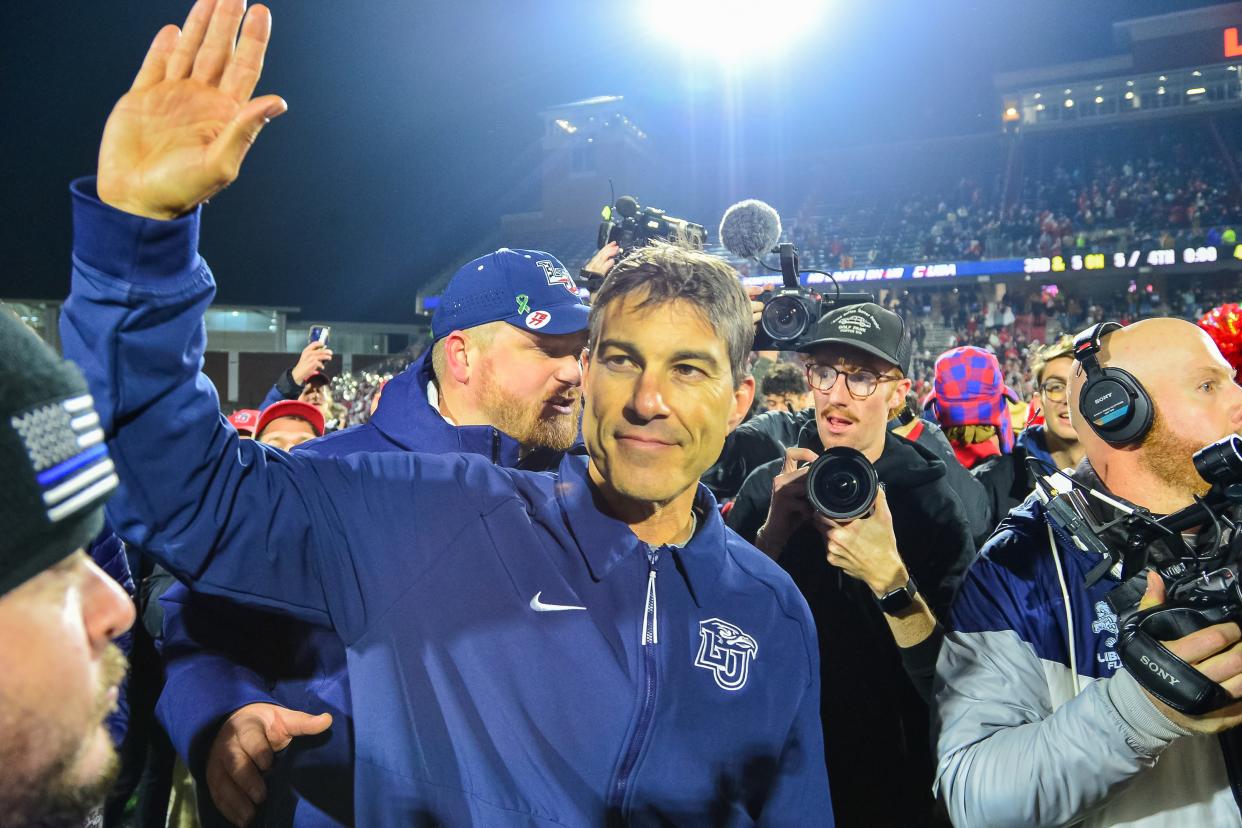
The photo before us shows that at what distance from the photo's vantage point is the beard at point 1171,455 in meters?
1.69

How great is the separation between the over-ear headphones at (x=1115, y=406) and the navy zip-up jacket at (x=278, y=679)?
1.46 metres

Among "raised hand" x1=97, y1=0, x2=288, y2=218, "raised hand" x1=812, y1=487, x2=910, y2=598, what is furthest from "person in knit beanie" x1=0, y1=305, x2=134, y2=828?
"raised hand" x1=812, y1=487, x2=910, y2=598

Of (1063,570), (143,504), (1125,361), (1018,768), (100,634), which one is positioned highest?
(1125,361)

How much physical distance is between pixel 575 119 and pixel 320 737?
41592mm

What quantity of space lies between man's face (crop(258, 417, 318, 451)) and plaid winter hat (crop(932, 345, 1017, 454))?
10.5 feet

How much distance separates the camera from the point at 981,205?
99.0 ft

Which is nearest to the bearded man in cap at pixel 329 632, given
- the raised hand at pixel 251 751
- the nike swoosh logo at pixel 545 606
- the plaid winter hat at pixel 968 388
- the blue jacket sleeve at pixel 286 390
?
the raised hand at pixel 251 751

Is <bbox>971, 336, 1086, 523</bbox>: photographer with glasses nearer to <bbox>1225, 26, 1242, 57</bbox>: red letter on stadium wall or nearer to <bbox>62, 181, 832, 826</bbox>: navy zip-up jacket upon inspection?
<bbox>62, 181, 832, 826</bbox>: navy zip-up jacket

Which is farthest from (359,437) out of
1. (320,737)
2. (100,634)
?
(100,634)

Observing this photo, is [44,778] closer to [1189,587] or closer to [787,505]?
[1189,587]

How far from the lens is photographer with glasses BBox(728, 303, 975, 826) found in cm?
242

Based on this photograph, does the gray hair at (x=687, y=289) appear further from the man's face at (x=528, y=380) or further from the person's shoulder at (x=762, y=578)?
the man's face at (x=528, y=380)

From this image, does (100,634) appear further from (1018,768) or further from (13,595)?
(1018,768)

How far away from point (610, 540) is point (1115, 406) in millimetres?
1089
